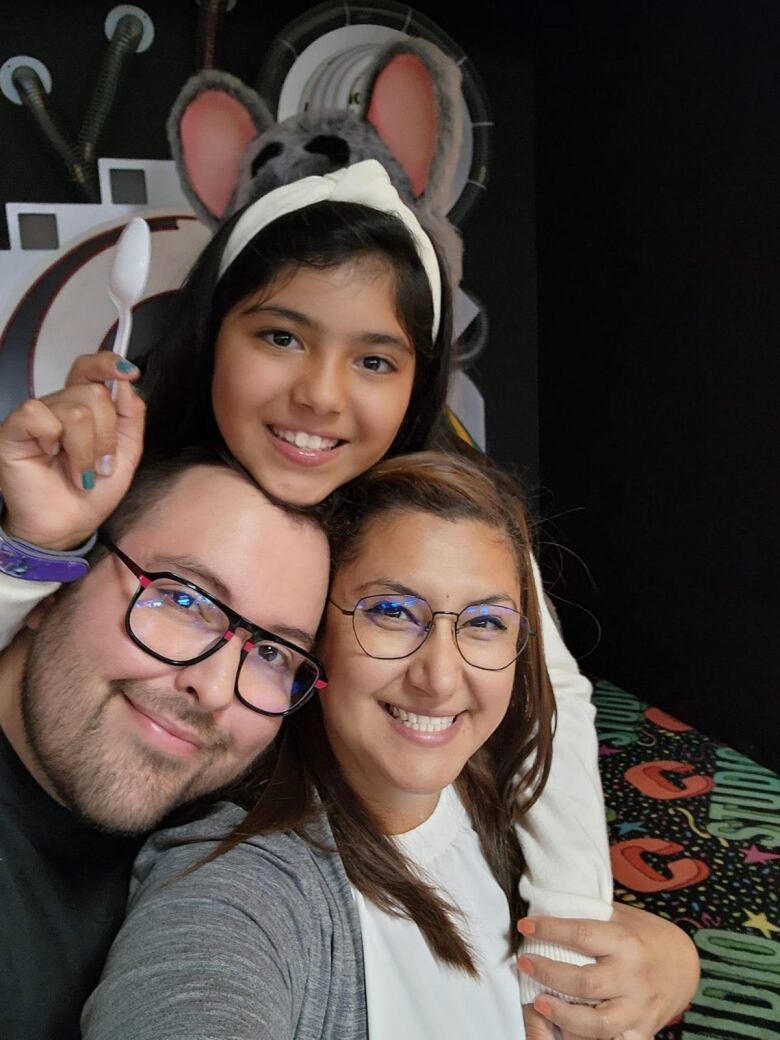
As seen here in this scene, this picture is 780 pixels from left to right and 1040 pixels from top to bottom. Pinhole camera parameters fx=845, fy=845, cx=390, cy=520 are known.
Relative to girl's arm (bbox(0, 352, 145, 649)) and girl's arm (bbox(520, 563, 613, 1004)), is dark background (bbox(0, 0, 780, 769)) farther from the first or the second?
girl's arm (bbox(0, 352, 145, 649))

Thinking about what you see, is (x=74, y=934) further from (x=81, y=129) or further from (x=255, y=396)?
(x=81, y=129)

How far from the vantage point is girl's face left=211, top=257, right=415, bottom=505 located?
3.89 ft

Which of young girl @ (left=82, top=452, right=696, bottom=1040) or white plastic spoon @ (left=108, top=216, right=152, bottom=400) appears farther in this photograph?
white plastic spoon @ (left=108, top=216, right=152, bottom=400)

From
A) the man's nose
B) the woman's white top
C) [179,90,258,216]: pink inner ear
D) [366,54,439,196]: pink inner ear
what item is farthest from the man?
[366,54,439,196]: pink inner ear

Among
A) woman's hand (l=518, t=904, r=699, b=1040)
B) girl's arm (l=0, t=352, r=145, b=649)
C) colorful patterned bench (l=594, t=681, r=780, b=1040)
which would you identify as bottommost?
colorful patterned bench (l=594, t=681, r=780, b=1040)

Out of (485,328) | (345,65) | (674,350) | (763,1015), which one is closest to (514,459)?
(485,328)

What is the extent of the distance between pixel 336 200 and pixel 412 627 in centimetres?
70

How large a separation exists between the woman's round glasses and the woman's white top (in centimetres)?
27

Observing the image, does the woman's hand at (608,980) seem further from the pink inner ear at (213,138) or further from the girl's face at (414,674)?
the pink inner ear at (213,138)

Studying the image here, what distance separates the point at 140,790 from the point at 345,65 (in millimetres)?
2186

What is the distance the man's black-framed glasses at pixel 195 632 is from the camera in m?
0.95

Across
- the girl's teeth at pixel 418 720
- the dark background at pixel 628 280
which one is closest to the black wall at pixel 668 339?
the dark background at pixel 628 280

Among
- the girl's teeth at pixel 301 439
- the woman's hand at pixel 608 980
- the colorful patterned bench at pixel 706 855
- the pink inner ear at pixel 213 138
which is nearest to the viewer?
the woman's hand at pixel 608 980

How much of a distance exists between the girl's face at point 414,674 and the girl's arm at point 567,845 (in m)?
0.27
